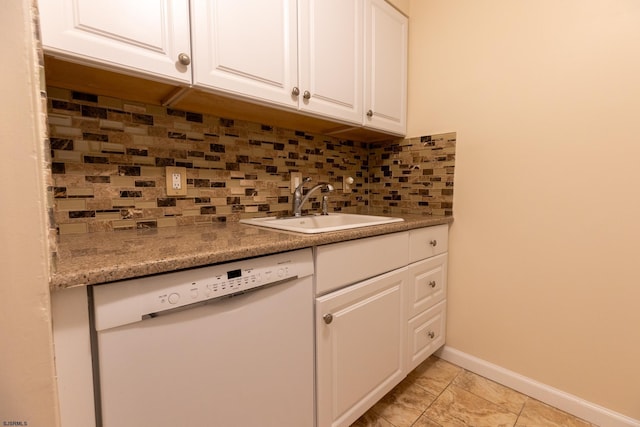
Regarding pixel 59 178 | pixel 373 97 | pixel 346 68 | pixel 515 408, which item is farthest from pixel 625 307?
pixel 59 178

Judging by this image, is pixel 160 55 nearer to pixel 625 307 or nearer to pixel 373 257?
pixel 373 257

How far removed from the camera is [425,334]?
153 centimetres

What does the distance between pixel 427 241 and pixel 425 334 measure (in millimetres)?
498

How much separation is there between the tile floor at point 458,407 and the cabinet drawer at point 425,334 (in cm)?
14

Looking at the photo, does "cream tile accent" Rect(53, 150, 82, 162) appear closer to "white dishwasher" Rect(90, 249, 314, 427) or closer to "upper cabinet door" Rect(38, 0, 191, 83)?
"upper cabinet door" Rect(38, 0, 191, 83)

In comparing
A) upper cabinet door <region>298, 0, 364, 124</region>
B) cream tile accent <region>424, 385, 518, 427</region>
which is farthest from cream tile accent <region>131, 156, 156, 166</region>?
cream tile accent <region>424, 385, 518, 427</region>

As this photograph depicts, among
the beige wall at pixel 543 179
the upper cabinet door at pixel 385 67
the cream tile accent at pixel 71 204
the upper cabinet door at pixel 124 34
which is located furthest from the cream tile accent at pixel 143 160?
the beige wall at pixel 543 179

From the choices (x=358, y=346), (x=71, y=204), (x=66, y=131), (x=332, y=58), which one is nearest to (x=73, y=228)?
(x=71, y=204)

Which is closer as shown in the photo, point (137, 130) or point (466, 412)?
point (137, 130)

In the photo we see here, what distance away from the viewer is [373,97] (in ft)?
5.06

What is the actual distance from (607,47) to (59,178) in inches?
83.6

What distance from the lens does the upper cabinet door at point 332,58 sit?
1.22m

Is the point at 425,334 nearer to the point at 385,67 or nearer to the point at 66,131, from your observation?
the point at 385,67

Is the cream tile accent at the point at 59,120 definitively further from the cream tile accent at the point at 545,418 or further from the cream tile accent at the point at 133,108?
the cream tile accent at the point at 545,418
